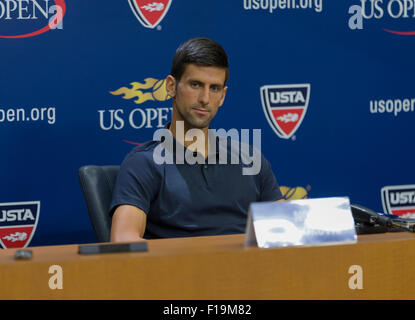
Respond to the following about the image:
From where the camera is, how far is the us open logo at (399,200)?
8.81 feet

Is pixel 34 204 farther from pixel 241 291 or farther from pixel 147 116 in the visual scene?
pixel 241 291

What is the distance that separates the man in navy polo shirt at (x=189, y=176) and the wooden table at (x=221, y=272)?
28.5 inches

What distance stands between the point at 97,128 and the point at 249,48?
72 centimetres

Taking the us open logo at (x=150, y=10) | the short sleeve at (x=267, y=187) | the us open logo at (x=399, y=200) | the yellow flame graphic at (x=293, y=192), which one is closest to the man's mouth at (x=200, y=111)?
the short sleeve at (x=267, y=187)

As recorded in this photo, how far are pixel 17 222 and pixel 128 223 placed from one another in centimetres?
79

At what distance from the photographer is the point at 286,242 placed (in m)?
1.09

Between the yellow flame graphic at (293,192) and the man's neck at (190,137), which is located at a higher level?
the man's neck at (190,137)

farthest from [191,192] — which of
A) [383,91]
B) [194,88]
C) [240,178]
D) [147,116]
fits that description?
[383,91]

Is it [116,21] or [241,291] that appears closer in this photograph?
[241,291]

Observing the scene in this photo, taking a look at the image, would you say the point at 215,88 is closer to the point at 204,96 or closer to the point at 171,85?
the point at 204,96

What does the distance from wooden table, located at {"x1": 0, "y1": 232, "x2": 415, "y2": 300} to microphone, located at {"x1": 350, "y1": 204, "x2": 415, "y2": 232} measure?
7.2 inches

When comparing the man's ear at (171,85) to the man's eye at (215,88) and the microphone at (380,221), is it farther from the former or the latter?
the microphone at (380,221)

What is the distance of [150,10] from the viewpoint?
244 centimetres

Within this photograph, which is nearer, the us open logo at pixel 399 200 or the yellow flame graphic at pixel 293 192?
the yellow flame graphic at pixel 293 192
